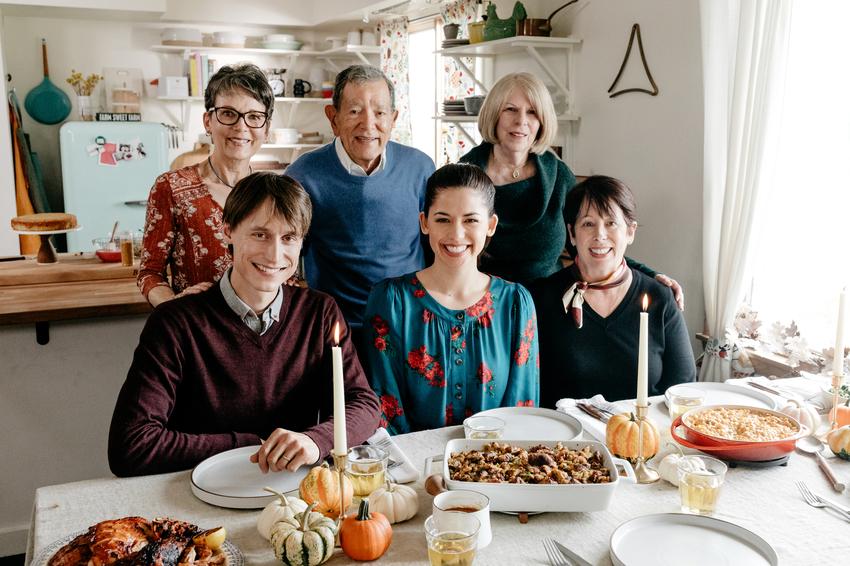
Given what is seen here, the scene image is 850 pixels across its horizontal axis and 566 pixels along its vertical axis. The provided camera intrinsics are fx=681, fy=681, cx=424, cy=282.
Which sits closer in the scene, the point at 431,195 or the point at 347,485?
the point at 347,485

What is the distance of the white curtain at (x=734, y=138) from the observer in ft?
7.50

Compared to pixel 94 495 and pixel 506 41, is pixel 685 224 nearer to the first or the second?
pixel 506 41

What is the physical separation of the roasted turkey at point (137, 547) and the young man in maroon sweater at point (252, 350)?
1.27 ft

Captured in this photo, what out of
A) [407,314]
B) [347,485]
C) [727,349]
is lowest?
A: [727,349]

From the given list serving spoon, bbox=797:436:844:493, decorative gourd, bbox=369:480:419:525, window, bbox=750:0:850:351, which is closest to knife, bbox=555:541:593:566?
decorative gourd, bbox=369:480:419:525

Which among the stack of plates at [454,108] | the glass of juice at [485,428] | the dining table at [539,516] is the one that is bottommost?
the dining table at [539,516]

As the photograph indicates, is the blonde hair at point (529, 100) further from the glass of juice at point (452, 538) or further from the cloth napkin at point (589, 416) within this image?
the glass of juice at point (452, 538)

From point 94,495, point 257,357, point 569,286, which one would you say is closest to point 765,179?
point 569,286

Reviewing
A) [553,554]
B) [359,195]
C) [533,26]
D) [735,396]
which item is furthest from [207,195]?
[533,26]

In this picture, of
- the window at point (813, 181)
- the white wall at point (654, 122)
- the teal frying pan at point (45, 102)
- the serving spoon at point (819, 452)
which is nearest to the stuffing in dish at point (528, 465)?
the serving spoon at point (819, 452)

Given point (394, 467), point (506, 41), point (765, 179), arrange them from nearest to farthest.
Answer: point (394, 467) → point (765, 179) → point (506, 41)

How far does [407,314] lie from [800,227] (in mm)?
1525

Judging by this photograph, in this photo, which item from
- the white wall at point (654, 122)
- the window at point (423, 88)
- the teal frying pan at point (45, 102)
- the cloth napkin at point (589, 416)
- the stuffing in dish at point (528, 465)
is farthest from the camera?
the window at point (423, 88)

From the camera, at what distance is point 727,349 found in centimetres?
245
